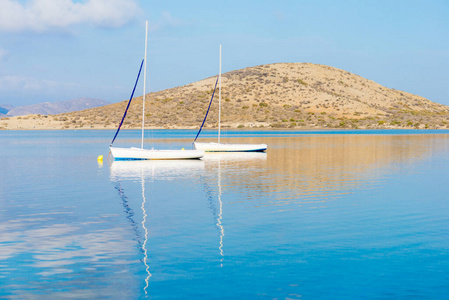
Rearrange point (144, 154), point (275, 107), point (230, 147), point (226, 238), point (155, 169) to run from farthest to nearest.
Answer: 1. point (275, 107)
2. point (230, 147)
3. point (144, 154)
4. point (155, 169)
5. point (226, 238)

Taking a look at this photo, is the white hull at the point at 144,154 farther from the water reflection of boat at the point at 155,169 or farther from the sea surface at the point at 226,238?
the sea surface at the point at 226,238

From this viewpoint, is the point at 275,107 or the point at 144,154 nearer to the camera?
the point at 144,154

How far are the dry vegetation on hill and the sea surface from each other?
9067 cm

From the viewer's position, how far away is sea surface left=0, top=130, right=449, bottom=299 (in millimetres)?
10359

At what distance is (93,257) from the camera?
40.1ft

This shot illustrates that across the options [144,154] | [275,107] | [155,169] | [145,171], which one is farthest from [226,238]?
[275,107]

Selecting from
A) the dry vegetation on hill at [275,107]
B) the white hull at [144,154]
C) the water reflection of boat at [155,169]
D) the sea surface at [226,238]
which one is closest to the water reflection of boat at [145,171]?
the water reflection of boat at [155,169]

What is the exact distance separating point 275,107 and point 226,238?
370 feet

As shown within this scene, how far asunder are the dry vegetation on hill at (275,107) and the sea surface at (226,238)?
9067 centimetres

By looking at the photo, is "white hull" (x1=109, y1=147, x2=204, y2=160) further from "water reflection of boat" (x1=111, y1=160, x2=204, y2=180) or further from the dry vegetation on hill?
the dry vegetation on hill

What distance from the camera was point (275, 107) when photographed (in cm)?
12575

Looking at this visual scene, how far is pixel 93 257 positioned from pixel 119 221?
14.0 ft

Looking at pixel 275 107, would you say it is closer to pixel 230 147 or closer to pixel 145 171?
pixel 230 147

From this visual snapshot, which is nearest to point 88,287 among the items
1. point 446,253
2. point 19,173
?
point 446,253
